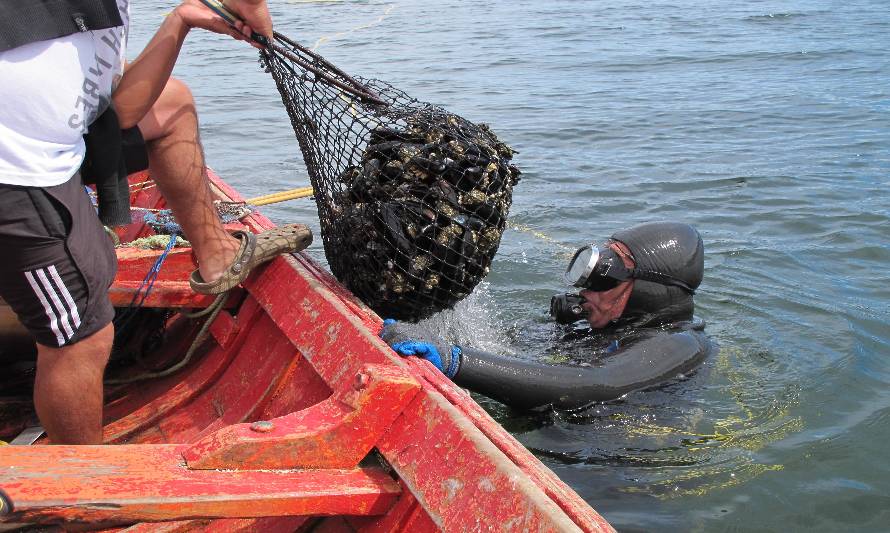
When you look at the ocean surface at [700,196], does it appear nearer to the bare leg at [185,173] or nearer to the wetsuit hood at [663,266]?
the wetsuit hood at [663,266]

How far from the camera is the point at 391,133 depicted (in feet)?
12.1

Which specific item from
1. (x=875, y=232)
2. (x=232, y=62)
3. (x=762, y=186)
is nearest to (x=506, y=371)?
(x=875, y=232)

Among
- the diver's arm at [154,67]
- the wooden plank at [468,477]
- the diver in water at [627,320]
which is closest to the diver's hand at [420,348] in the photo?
the diver in water at [627,320]

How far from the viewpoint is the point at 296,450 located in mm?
2486

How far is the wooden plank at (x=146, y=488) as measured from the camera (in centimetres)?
199

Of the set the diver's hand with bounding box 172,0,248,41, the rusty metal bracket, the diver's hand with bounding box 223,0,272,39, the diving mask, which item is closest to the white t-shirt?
the diver's hand with bounding box 172,0,248,41

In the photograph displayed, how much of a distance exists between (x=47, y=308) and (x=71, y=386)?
29 cm

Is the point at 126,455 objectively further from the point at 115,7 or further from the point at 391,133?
the point at 391,133

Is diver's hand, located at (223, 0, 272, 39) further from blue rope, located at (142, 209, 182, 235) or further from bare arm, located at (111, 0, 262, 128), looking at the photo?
blue rope, located at (142, 209, 182, 235)

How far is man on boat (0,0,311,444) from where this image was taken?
7.87 ft

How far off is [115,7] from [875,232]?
6609 millimetres

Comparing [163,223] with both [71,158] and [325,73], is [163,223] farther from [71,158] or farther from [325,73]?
[71,158]

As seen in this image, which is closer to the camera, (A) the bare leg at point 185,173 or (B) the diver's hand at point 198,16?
(B) the diver's hand at point 198,16

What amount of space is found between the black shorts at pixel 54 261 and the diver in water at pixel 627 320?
158cm
